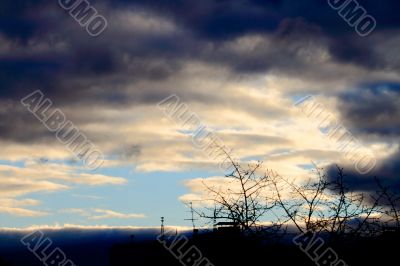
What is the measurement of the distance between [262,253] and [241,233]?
72 centimetres

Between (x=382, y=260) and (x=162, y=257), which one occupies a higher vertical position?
(x=162, y=257)

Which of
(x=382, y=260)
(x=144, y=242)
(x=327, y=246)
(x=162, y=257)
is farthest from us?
(x=144, y=242)

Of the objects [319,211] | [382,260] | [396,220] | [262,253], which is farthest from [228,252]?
[382,260]

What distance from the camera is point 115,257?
64062 mm

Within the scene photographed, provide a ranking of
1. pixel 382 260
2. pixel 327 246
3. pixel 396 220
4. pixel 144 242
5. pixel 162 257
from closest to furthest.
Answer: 1. pixel 327 246
2. pixel 396 220
3. pixel 382 260
4. pixel 162 257
5. pixel 144 242

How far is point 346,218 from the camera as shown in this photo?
47.3 feet

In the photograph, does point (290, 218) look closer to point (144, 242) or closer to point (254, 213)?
point (254, 213)

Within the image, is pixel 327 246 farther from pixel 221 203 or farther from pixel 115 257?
pixel 115 257

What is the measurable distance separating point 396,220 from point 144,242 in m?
49.8

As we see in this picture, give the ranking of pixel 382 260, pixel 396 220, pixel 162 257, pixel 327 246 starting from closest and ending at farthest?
1. pixel 327 246
2. pixel 396 220
3. pixel 382 260
4. pixel 162 257

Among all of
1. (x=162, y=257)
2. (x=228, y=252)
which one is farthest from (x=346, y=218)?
(x=162, y=257)

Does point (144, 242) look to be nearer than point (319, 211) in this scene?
No

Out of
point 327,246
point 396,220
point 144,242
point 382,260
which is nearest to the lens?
point 327,246

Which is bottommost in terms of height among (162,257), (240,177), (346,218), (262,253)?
(262,253)
